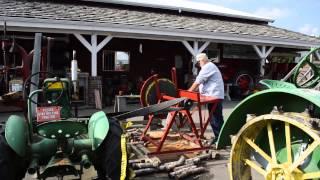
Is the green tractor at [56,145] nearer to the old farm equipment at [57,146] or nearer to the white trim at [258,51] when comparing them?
the old farm equipment at [57,146]

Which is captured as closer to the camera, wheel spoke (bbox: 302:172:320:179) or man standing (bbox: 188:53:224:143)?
wheel spoke (bbox: 302:172:320:179)

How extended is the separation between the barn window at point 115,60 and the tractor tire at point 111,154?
11659 millimetres

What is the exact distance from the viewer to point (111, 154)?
3.83 meters

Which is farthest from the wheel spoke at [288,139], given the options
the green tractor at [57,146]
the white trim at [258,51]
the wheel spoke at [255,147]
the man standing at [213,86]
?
the white trim at [258,51]

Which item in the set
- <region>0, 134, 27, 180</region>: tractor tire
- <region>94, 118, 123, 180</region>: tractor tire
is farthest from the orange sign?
<region>94, 118, 123, 180</region>: tractor tire

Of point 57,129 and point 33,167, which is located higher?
point 57,129

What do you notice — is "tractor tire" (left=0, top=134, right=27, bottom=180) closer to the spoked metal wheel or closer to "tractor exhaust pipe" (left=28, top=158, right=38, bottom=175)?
"tractor exhaust pipe" (left=28, top=158, right=38, bottom=175)

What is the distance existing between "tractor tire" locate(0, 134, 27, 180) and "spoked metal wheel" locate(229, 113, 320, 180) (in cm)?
202

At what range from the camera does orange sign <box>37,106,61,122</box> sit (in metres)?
4.03

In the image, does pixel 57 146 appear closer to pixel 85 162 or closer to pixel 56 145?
pixel 56 145

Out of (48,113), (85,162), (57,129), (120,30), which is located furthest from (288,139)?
(120,30)

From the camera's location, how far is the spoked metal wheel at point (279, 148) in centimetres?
272

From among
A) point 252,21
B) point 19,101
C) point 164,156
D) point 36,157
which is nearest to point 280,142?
point 36,157

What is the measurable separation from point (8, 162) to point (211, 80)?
168 inches
